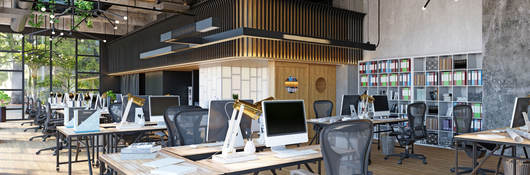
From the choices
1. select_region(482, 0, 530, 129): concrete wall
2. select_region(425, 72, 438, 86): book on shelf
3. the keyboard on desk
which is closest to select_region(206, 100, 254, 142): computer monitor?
the keyboard on desk

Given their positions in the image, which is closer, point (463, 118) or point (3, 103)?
point (463, 118)

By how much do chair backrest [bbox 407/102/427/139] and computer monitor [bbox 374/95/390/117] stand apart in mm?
1045

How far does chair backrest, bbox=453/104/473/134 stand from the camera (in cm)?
651

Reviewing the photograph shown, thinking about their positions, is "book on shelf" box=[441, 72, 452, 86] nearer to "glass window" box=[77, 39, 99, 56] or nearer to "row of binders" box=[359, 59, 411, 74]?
"row of binders" box=[359, 59, 411, 74]

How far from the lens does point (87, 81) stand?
60.2ft

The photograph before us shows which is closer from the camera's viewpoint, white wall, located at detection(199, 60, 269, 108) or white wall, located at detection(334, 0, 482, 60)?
white wall, located at detection(334, 0, 482, 60)

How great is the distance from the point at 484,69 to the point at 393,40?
2.63 m

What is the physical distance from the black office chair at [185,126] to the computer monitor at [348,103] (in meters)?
4.19

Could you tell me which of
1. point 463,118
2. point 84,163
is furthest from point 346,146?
point 84,163

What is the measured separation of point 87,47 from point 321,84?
40.1 feet

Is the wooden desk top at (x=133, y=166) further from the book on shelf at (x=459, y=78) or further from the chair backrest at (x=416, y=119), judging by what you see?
the book on shelf at (x=459, y=78)

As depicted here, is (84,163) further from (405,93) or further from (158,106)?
(405,93)

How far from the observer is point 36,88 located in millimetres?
17281

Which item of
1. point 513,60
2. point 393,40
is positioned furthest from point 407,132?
point 393,40
